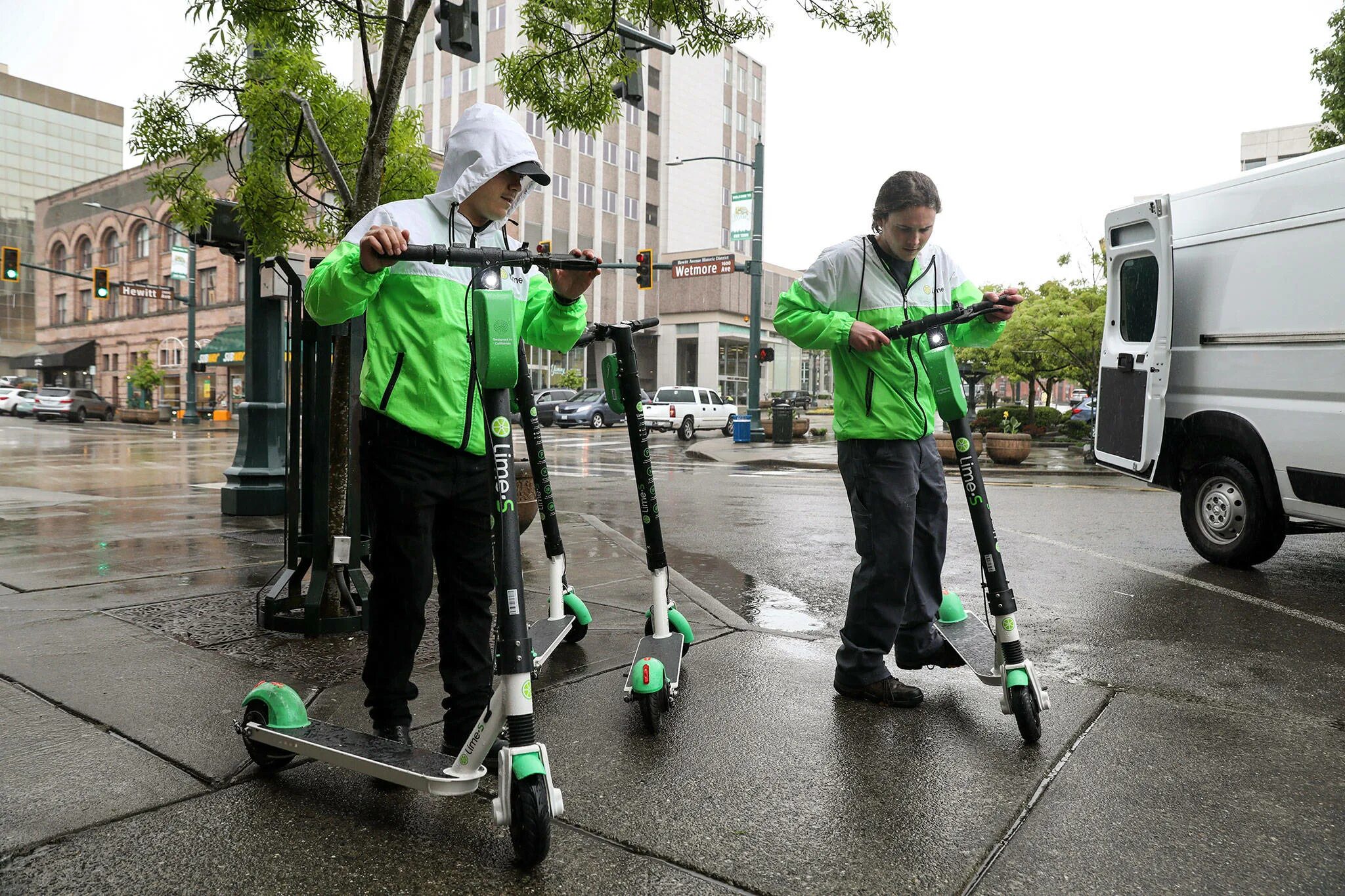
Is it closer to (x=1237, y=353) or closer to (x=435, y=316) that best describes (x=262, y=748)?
(x=435, y=316)

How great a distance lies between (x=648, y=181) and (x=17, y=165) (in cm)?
6183

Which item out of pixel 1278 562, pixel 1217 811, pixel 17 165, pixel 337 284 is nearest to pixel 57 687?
pixel 337 284

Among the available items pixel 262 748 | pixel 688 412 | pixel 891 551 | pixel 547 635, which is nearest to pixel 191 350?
pixel 688 412

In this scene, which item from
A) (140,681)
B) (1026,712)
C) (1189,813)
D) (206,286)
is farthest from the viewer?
(206,286)

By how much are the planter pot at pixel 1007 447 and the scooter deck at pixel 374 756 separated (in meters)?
16.8

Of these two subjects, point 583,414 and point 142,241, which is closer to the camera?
point 583,414

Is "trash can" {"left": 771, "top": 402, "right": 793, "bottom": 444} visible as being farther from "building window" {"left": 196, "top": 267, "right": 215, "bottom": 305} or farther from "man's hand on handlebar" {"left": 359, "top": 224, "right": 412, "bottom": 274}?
"building window" {"left": 196, "top": 267, "right": 215, "bottom": 305}

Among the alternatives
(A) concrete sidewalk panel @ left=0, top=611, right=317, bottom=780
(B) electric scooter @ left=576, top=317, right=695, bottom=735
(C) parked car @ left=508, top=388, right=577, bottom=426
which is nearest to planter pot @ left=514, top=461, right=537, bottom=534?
(A) concrete sidewalk panel @ left=0, top=611, right=317, bottom=780

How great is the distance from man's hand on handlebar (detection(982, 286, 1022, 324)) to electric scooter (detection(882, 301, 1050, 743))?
2 cm

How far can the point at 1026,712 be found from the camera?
3.25 m

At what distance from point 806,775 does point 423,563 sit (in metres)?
1.36

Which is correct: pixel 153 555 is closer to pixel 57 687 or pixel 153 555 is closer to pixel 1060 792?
pixel 57 687

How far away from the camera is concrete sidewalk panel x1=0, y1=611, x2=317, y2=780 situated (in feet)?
10.5

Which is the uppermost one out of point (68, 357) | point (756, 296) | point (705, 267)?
point (705, 267)
